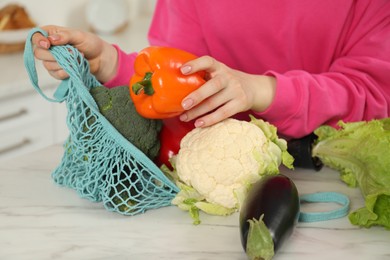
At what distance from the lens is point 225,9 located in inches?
45.8

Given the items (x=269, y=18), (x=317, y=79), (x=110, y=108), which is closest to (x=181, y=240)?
(x=110, y=108)

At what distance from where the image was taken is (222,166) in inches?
33.8

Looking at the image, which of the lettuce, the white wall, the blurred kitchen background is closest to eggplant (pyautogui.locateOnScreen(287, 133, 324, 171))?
the lettuce

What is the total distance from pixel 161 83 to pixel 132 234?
8.6 inches

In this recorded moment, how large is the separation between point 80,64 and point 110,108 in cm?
9

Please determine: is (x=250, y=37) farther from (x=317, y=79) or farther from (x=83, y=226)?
(x=83, y=226)

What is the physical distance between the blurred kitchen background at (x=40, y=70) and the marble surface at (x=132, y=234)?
97 cm

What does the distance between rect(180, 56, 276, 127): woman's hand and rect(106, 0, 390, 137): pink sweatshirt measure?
74mm

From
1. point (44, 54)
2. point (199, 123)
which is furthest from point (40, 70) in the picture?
point (199, 123)

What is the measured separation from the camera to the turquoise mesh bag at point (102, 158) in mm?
835

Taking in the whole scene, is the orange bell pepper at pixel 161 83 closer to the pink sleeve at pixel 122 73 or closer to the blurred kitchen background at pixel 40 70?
the pink sleeve at pixel 122 73

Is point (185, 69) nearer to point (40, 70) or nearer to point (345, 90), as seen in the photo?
point (345, 90)

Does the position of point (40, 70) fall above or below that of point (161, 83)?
below

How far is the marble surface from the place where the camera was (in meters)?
0.74
